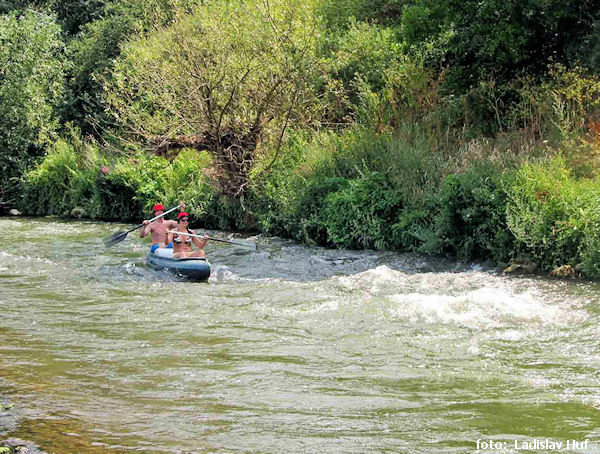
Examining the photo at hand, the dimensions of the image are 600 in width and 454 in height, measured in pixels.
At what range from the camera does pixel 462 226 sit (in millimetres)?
14227

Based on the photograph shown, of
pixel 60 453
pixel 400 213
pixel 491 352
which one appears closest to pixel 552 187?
pixel 400 213

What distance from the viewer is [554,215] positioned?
12820 millimetres

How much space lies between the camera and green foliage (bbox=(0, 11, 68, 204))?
2980 centimetres

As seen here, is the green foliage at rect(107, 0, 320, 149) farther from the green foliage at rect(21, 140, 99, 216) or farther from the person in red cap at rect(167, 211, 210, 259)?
the green foliage at rect(21, 140, 99, 216)

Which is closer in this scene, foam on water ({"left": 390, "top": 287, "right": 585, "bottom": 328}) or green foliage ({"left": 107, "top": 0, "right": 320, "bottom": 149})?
foam on water ({"left": 390, "top": 287, "right": 585, "bottom": 328})

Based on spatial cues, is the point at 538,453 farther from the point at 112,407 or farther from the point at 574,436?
the point at 112,407

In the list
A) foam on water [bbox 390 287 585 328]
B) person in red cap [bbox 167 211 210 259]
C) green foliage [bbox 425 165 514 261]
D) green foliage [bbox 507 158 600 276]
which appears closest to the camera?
foam on water [bbox 390 287 585 328]

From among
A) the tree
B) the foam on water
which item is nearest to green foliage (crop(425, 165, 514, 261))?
the foam on water

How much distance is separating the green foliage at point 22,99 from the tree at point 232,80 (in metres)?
10.8

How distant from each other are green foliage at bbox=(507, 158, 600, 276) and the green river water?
79 centimetres

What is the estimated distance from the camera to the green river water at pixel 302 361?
595 cm

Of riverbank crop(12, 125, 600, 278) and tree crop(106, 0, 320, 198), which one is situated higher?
tree crop(106, 0, 320, 198)

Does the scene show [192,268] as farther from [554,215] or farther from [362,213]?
[554,215]

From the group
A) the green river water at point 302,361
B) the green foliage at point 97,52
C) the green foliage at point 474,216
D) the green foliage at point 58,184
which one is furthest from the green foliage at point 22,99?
the green foliage at point 474,216
